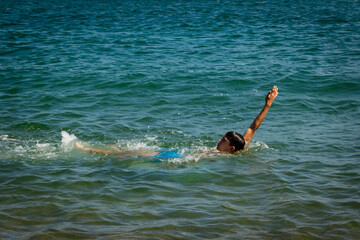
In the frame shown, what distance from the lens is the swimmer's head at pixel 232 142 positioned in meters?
7.92

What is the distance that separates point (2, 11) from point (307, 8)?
2123 cm

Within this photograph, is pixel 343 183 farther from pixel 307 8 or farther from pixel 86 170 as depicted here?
pixel 307 8

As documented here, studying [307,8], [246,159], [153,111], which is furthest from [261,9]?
[246,159]

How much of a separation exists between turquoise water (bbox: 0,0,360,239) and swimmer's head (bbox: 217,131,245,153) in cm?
20

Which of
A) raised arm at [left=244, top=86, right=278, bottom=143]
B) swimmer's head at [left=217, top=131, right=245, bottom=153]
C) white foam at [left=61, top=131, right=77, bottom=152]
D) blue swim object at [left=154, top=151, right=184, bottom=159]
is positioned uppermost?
raised arm at [left=244, top=86, right=278, bottom=143]

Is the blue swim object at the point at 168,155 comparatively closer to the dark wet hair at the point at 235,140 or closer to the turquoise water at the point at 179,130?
the turquoise water at the point at 179,130

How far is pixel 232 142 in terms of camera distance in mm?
7973

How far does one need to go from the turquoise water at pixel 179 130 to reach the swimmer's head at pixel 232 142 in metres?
0.20

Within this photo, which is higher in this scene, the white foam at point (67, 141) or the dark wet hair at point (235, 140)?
the dark wet hair at point (235, 140)

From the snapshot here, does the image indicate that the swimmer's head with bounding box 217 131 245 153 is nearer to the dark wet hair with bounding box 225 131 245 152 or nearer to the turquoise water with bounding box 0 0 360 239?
the dark wet hair with bounding box 225 131 245 152

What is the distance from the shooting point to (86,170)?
24.4 feet

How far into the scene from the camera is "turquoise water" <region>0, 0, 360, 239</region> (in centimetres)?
572

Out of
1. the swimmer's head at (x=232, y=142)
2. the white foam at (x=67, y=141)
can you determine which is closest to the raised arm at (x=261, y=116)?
the swimmer's head at (x=232, y=142)

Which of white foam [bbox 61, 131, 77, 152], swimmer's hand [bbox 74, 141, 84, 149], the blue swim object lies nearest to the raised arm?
the blue swim object
